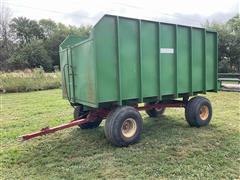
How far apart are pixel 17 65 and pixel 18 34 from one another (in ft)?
35.9

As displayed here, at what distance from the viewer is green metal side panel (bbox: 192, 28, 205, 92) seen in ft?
20.0

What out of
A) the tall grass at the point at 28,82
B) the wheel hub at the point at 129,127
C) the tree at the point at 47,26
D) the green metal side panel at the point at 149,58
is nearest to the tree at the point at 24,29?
the tree at the point at 47,26

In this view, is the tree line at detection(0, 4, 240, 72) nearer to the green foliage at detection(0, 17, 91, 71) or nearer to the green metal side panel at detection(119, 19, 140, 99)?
the green foliage at detection(0, 17, 91, 71)

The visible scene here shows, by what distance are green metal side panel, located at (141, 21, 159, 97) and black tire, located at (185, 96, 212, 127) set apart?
1207 mm

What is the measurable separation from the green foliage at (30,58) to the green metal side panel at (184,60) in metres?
33.1

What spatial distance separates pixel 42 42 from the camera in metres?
41.0

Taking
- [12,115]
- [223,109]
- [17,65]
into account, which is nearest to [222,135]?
[223,109]

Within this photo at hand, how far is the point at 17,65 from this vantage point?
35.4 metres

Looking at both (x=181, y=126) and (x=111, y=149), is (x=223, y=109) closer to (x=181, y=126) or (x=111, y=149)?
(x=181, y=126)

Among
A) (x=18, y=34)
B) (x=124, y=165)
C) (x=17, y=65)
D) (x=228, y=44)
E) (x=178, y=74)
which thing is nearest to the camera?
(x=124, y=165)

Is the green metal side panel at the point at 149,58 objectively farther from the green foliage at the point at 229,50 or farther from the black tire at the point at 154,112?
the green foliage at the point at 229,50

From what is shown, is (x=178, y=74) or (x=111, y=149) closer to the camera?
(x=111, y=149)

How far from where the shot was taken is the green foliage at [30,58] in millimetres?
35281

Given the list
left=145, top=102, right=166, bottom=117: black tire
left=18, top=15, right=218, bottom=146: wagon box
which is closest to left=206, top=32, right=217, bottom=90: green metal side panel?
left=18, top=15, right=218, bottom=146: wagon box
